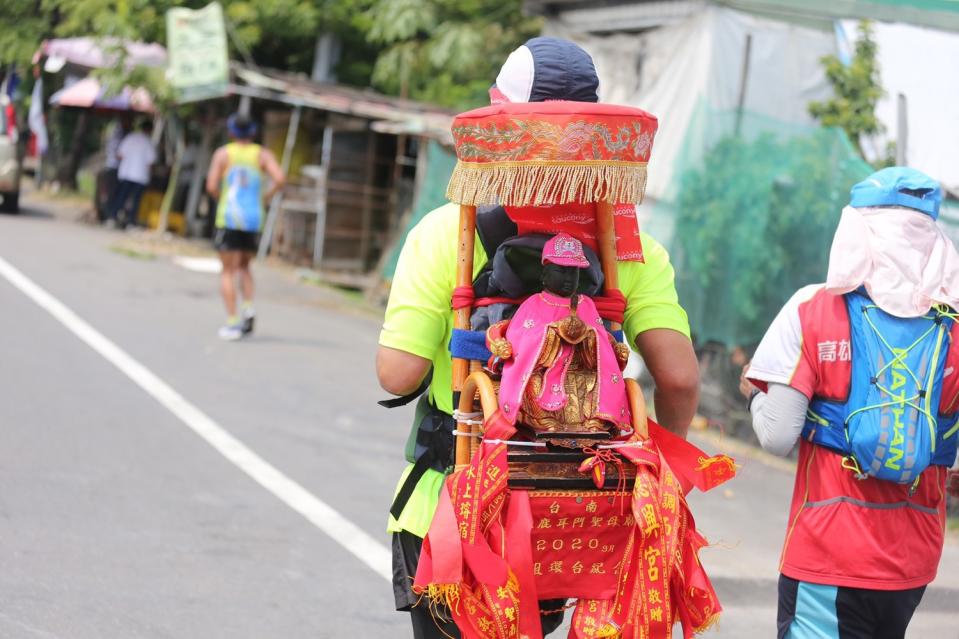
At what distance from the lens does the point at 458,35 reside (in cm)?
1928

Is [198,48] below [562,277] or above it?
above

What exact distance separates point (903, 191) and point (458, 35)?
16390mm

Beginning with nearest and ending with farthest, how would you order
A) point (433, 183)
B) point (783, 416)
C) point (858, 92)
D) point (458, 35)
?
point (783, 416) < point (858, 92) < point (433, 183) < point (458, 35)

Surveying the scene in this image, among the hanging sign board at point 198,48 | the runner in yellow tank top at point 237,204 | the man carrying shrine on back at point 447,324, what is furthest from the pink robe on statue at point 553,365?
the hanging sign board at point 198,48

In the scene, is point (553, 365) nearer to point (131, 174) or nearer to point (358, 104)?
point (358, 104)

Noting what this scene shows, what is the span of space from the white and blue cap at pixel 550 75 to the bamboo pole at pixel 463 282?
0.99ft

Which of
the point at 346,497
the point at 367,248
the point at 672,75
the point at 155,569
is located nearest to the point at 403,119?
the point at 367,248

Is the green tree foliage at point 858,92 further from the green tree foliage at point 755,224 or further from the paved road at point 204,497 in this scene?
the paved road at point 204,497

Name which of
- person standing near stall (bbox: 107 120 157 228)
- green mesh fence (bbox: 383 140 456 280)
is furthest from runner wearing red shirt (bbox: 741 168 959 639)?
person standing near stall (bbox: 107 120 157 228)

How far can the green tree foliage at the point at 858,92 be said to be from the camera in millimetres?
9625

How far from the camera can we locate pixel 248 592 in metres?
5.26

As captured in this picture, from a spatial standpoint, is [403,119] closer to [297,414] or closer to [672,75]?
[672,75]

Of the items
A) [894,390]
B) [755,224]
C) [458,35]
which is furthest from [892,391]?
[458,35]

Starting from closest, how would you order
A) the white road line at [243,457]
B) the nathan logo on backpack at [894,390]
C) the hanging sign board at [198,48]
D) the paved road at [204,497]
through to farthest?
the nathan logo on backpack at [894,390]
the paved road at [204,497]
the white road line at [243,457]
the hanging sign board at [198,48]
